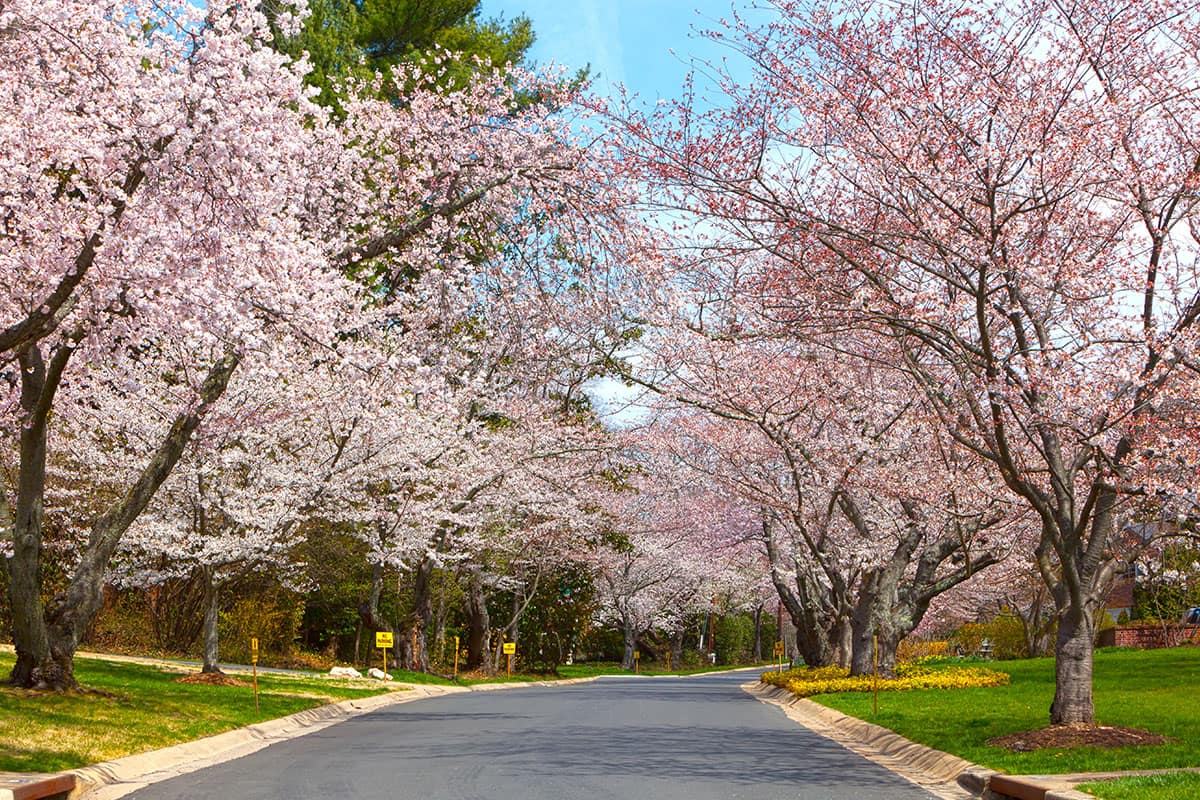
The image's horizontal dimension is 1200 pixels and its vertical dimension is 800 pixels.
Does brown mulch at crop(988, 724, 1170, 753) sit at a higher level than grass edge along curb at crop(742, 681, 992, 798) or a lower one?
higher

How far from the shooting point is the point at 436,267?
18.8 m

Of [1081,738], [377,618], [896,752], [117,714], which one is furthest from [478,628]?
[1081,738]

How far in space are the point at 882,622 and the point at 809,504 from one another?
319 centimetres

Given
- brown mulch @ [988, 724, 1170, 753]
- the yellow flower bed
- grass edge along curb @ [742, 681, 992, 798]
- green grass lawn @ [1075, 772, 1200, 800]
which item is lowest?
grass edge along curb @ [742, 681, 992, 798]

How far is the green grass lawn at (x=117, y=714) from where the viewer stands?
12.0m

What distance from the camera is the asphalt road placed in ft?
34.2

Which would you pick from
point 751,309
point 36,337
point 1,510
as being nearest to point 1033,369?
point 751,309

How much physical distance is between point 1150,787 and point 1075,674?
4.75 metres

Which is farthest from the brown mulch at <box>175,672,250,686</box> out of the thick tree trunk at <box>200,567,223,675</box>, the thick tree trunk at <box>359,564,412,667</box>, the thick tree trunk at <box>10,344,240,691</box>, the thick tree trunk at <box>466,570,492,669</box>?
the thick tree trunk at <box>466,570,492,669</box>

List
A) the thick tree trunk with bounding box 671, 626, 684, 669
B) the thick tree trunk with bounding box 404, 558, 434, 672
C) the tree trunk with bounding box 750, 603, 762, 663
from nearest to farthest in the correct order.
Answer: the thick tree trunk with bounding box 404, 558, 434, 672 → the thick tree trunk with bounding box 671, 626, 684, 669 → the tree trunk with bounding box 750, 603, 762, 663

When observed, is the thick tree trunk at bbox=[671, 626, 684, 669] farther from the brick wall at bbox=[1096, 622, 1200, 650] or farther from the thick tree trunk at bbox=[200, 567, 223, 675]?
the thick tree trunk at bbox=[200, 567, 223, 675]

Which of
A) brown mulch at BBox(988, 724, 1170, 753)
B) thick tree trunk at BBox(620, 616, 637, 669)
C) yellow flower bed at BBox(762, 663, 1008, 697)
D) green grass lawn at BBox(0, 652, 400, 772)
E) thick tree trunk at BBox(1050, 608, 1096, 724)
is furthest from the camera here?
thick tree trunk at BBox(620, 616, 637, 669)

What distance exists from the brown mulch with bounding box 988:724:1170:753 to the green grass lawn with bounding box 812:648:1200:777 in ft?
0.82

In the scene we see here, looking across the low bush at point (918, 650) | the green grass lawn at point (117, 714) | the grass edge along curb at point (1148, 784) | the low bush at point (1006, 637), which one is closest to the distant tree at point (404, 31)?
the green grass lawn at point (117, 714)
